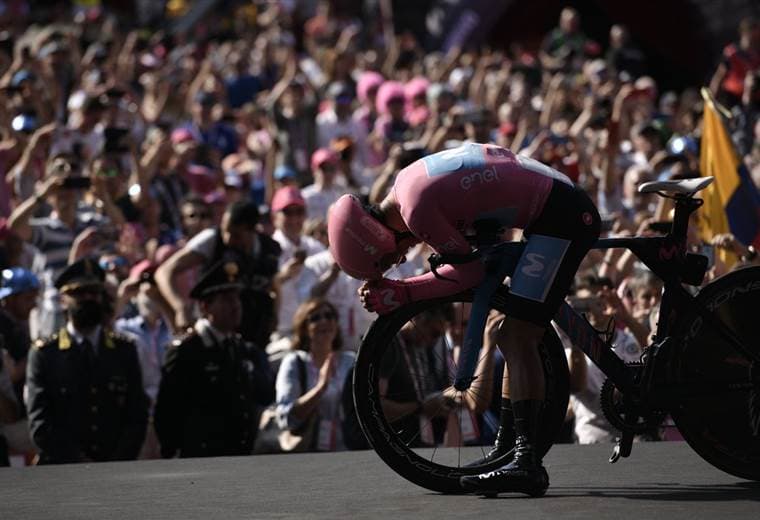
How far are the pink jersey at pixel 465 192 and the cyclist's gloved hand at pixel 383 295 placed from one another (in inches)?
10.1

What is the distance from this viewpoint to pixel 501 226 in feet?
23.5

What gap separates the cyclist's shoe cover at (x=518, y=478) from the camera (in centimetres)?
705

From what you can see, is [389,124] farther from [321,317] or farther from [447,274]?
[447,274]

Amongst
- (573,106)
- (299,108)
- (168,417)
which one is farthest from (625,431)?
(573,106)

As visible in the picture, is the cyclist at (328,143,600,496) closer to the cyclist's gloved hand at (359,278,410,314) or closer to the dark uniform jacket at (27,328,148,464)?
the cyclist's gloved hand at (359,278,410,314)

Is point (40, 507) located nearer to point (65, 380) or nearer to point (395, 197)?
point (395, 197)

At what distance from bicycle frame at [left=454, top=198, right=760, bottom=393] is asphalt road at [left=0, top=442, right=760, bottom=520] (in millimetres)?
514

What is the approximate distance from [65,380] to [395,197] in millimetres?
3863

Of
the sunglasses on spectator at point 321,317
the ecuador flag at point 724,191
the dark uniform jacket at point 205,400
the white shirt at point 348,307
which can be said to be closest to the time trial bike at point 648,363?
the dark uniform jacket at point 205,400

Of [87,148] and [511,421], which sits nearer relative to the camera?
[511,421]

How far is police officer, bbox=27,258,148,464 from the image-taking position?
1030 cm

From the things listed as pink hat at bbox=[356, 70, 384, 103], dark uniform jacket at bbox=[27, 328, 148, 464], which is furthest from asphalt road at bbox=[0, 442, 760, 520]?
pink hat at bbox=[356, 70, 384, 103]

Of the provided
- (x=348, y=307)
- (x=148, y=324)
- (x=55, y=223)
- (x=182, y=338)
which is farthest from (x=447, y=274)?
(x=55, y=223)

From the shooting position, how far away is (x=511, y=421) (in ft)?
24.5
